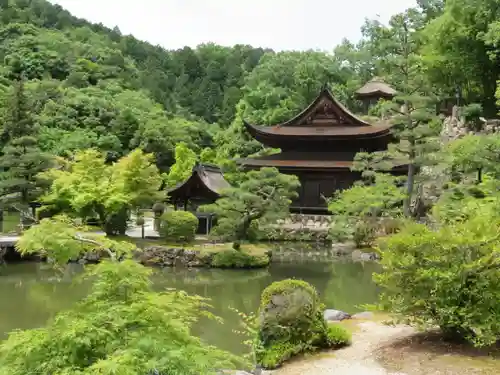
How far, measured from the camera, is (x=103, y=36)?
2840 inches

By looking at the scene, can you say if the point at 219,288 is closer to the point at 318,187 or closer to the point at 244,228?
the point at 244,228

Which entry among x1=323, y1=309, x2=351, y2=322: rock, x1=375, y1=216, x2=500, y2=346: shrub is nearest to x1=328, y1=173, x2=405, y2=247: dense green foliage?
x1=323, y1=309, x2=351, y2=322: rock

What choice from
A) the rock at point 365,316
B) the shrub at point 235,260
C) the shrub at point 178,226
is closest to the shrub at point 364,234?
the shrub at point 235,260

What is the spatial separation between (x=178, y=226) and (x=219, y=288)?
16.2 ft

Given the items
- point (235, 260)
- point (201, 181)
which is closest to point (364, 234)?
point (235, 260)

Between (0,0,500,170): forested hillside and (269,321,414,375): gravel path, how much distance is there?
467 inches

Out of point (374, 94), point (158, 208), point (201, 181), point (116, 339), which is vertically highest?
point (374, 94)

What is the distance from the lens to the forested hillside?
28656mm

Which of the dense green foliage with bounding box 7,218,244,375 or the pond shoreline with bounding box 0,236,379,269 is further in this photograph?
the pond shoreline with bounding box 0,236,379,269

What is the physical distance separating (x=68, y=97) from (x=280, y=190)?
3052 cm

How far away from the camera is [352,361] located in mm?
7469

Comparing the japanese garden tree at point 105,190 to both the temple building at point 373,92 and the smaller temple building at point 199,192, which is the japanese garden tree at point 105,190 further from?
the temple building at point 373,92

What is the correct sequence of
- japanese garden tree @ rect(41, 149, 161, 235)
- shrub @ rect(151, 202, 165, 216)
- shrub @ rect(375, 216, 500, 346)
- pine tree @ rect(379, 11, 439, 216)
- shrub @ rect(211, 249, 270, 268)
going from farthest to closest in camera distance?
shrub @ rect(151, 202, 165, 216), japanese garden tree @ rect(41, 149, 161, 235), shrub @ rect(211, 249, 270, 268), pine tree @ rect(379, 11, 439, 216), shrub @ rect(375, 216, 500, 346)

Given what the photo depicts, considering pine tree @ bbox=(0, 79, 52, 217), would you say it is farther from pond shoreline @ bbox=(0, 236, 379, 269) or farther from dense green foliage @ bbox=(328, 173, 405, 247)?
dense green foliage @ bbox=(328, 173, 405, 247)
